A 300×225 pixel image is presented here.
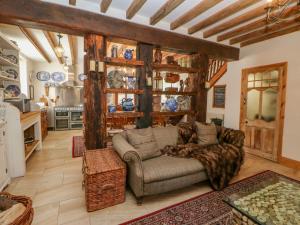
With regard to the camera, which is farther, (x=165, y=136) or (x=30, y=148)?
(x=30, y=148)

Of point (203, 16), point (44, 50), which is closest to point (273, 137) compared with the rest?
point (203, 16)

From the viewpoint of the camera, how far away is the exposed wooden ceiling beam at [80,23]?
205 centimetres

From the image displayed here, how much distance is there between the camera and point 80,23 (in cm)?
235

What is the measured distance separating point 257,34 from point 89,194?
13.1ft

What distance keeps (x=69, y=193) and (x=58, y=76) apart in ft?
19.4

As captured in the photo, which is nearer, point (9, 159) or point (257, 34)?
point (9, 159)

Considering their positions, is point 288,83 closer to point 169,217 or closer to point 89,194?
point 169,217

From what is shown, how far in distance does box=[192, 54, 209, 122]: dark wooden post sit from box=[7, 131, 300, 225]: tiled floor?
1.34 m

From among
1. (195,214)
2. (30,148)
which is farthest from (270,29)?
(30,148)

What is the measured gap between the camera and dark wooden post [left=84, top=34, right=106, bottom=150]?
2.51 m

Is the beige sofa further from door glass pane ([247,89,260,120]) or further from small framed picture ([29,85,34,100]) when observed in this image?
small framed picture ([29,85,34,100])

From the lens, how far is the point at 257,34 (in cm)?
327

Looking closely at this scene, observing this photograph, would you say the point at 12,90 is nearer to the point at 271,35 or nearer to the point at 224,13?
the point at 224,13

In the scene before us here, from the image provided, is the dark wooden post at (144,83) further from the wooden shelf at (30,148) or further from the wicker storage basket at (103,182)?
the wooden shelf at (30,148)
